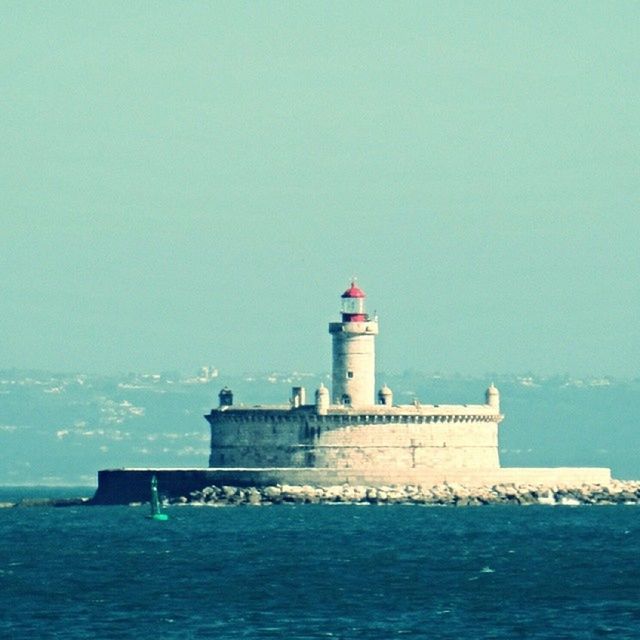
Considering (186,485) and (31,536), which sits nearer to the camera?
(31,536)

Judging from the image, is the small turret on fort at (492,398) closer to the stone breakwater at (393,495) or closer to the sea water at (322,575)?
the stone breakwater at (393,495)

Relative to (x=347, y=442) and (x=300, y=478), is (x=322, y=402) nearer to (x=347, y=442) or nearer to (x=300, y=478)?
(x=347, y=442)

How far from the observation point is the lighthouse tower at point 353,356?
108 meters

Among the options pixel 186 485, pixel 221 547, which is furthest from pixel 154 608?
pixel 186 485

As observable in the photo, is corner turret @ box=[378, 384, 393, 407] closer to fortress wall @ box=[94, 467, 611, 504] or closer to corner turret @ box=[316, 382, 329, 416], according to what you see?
fortress wall @ box=[94, 467, 611, 504]

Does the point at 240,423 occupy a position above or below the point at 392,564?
above

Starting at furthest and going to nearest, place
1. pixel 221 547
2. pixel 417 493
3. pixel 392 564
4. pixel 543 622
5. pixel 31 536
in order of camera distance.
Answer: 1. pixel 417 493
2. pixel 31 536
3. pixel 221 547
4. pixel 392 564
5. pixel 543 622

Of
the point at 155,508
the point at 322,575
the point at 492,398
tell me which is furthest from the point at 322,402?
the point at 322,575

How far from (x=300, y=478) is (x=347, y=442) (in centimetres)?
220

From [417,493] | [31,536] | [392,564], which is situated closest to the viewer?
[392,564]

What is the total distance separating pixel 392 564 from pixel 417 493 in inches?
1136

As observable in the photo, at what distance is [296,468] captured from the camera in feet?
354

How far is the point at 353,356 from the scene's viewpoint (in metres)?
108

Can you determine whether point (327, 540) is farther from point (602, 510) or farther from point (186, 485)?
point (602, 510)
